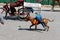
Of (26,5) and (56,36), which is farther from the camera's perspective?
(26,5)

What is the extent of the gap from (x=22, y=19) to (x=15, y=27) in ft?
10.1

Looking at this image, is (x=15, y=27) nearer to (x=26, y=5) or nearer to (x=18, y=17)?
(x=26, y=5)

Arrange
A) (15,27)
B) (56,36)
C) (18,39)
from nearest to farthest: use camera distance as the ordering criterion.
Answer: (18,39) < (56,36) < (15,27)

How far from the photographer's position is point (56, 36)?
12062 millimetres

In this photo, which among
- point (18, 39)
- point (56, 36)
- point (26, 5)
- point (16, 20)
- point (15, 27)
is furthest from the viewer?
point (16, 20)

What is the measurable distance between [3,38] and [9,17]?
6869 mm

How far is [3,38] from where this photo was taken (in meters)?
11.3

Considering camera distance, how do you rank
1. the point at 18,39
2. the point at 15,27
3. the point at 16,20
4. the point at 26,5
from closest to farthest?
the point at 18,39 < the point at 15,27 < the point at 26,5 < the point at 16,20

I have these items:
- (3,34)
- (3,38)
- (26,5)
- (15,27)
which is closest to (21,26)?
(15,27)

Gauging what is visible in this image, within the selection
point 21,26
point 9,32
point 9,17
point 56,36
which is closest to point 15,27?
point 21,26

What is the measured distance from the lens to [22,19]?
679 inches

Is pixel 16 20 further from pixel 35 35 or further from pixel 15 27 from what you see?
pixel 35 35

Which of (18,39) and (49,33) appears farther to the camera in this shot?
(49,33)

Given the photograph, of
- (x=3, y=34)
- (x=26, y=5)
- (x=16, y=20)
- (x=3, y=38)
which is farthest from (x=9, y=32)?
(x=16, y=20)
